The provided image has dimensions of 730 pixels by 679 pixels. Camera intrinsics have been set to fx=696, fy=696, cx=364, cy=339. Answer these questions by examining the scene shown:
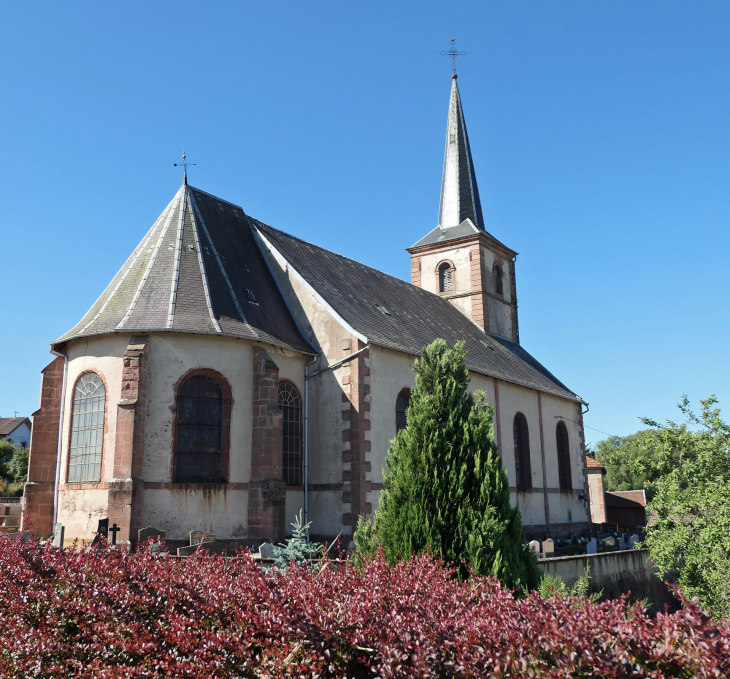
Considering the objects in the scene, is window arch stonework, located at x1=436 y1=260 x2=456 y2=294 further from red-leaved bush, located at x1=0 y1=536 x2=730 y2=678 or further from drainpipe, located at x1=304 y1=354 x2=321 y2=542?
red-leaved bush, located at x1=0 y1=536 x2=730 y2=678

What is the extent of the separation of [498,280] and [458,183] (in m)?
5.34

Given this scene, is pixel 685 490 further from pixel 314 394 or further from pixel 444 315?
pixel 444 315

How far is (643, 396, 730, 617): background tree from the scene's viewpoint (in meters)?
15.8

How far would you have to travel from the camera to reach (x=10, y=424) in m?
65.8

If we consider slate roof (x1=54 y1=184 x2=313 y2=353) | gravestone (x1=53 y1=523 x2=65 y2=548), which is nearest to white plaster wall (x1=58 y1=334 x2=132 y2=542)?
gravestone (x1=53 y1=523 x2=65 y2=548)

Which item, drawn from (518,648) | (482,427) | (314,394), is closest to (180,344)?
(314,394)

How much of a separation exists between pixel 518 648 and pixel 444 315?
26143mm

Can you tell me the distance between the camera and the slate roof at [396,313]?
2194 cm

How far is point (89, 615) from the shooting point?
6191 mm

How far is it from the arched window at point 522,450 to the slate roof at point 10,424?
51.4 metres

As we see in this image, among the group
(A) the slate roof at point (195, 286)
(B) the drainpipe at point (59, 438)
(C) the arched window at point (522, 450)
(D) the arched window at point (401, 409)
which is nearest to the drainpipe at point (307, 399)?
(A) the slate roof at point (195, 286)

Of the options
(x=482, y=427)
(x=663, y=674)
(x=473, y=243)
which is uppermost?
(x=473, y=243)

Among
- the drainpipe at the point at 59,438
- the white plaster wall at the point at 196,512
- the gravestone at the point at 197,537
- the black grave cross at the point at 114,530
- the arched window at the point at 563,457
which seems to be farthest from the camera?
the arched window at the point at 563,457

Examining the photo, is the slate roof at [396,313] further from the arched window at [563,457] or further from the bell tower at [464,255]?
the arched window at [563,457]
